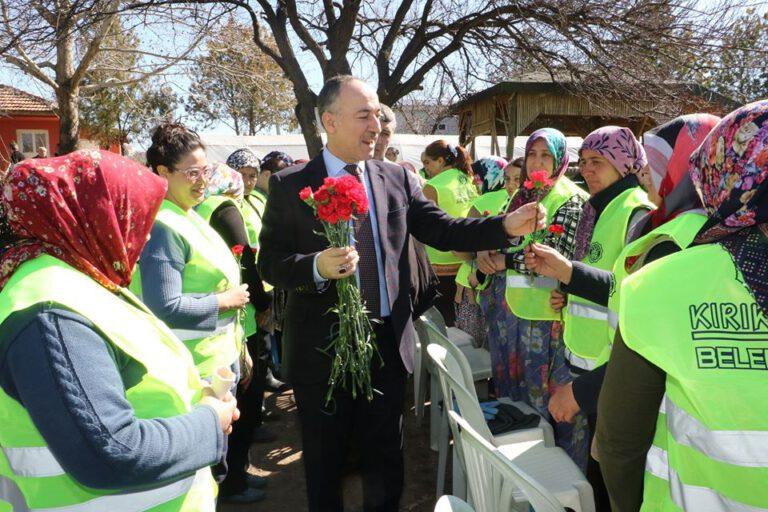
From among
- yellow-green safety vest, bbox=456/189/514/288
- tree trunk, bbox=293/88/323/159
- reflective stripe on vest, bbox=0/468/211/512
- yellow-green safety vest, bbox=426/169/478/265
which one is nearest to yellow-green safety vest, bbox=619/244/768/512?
reflective stripe on vest, bbox=0/468/211/512

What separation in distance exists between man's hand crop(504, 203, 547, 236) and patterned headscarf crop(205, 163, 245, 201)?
219 cm

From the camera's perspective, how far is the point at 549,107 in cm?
1346

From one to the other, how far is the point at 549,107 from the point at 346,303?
1224cm

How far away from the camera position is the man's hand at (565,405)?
196 cm

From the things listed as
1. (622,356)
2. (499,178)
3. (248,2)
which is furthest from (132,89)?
(622,356)

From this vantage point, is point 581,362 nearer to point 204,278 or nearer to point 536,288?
point 536,288

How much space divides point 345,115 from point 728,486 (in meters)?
2.09

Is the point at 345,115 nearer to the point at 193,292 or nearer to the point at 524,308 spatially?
the point at 193,292

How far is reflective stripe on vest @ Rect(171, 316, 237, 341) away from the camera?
2.64 metres

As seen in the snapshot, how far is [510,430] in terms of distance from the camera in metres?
3.08

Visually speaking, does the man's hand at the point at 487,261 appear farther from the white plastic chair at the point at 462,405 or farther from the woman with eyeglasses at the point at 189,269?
the woman with eyeglasses at the point at 189,269

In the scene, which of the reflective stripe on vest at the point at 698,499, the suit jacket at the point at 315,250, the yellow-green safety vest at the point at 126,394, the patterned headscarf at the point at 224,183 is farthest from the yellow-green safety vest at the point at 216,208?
the reflective stripe on vest at the point at 698,499

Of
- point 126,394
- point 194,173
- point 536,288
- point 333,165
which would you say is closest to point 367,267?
point 333,165

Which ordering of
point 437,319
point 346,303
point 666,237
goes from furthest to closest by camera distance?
point 437,319, point 346,303, point 666,237
